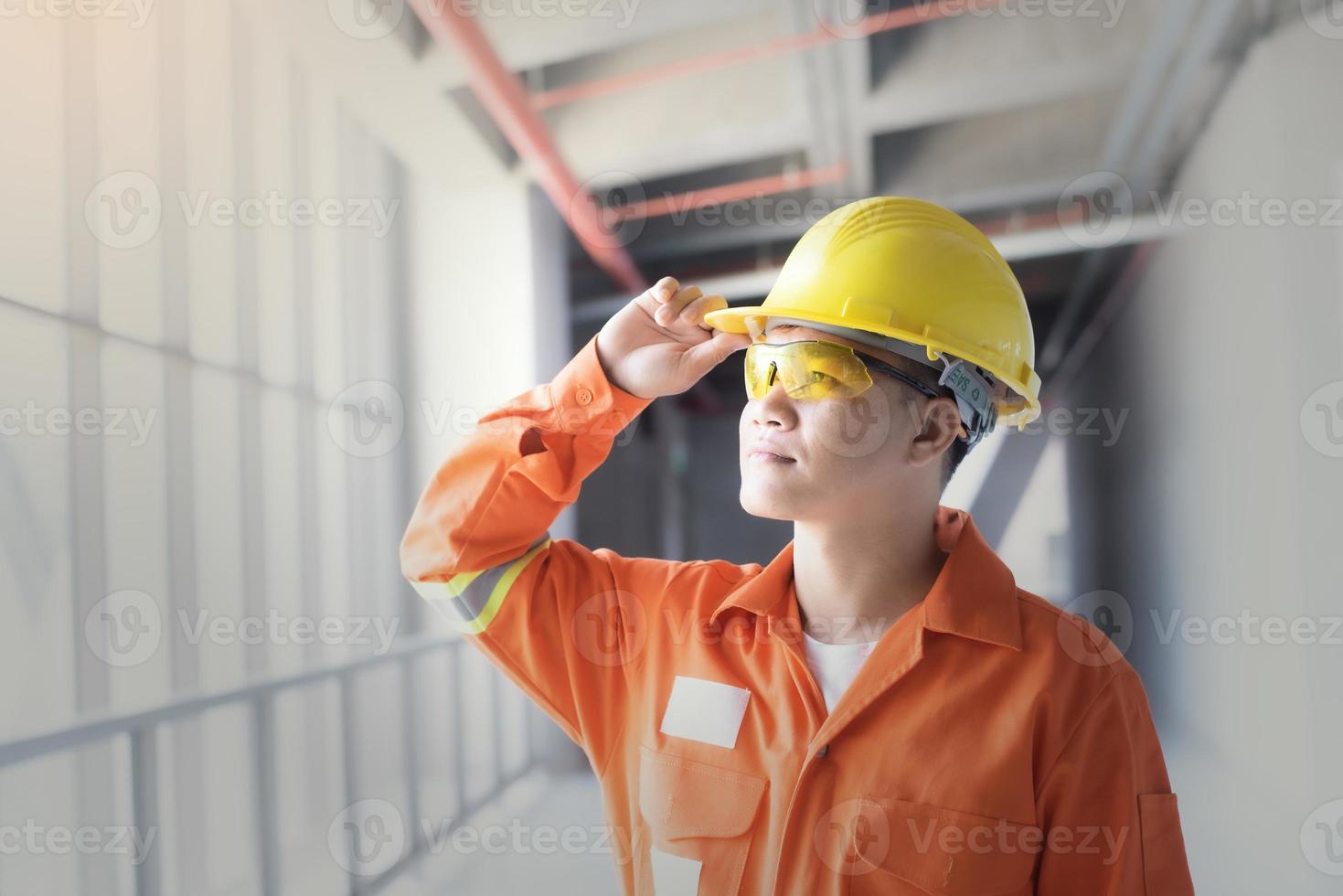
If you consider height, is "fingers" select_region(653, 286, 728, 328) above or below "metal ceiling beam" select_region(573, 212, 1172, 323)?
below

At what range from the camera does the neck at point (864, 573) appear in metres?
1.61

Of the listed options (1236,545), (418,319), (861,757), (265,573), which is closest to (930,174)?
(1236,545)

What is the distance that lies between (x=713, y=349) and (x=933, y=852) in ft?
3.20

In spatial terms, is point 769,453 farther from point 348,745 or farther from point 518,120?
point 348,745

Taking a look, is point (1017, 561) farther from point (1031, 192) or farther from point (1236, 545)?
point (1031, 192)

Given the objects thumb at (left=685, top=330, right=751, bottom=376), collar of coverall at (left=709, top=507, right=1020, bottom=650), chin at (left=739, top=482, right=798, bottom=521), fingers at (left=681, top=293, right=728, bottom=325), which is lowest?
collar of coverall at (left=709, top=507, right=1020, bottom=650)

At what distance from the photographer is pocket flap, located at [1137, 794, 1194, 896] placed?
53.4 inches

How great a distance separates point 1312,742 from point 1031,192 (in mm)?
3892

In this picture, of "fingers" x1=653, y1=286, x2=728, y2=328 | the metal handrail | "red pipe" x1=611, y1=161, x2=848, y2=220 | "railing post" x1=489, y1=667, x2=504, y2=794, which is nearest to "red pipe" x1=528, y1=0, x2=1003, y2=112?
"red pipe" x1=611, y1=161, x2=848, y2=220

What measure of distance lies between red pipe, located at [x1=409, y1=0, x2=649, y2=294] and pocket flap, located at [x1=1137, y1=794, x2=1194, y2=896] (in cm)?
351

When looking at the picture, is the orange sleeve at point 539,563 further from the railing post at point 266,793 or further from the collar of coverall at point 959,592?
the railing post at point 266,793

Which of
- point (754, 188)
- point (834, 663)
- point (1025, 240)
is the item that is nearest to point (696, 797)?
point (834, 663)

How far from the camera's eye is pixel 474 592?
1.66 m

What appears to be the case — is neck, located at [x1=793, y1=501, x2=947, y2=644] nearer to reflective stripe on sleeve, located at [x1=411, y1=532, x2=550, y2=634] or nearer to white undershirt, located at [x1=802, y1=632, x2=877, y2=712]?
white undershirt, located at [x1=802, y1=632, x2=877, y2=712]
